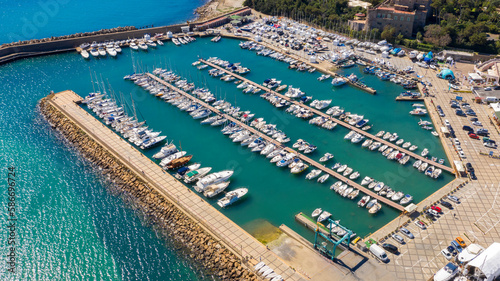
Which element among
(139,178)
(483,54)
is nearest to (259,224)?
(139,178)

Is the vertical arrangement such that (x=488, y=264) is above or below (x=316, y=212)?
above

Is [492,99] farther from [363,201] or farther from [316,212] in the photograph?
[316,212]

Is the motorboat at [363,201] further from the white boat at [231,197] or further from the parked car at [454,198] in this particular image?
the white boat at [231,197]

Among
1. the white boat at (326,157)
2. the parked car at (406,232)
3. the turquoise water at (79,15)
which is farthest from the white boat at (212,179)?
the turquoise water at (79,15)

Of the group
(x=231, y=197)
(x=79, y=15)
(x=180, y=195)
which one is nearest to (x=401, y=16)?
(x=231, y=197)

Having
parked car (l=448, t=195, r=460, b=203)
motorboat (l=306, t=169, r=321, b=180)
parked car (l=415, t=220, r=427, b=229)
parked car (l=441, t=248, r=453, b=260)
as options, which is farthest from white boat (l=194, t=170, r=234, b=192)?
parked car (l=448, t=195, r=460, b=203)
